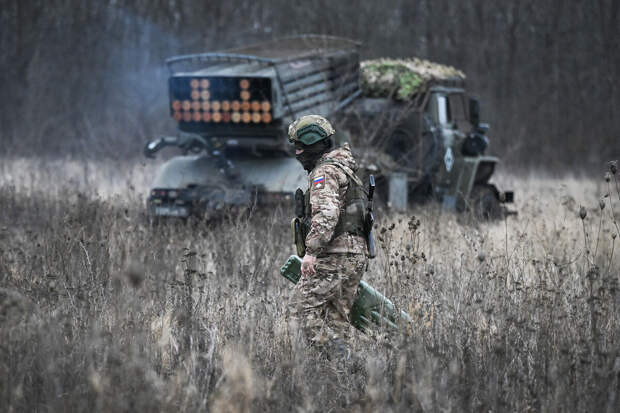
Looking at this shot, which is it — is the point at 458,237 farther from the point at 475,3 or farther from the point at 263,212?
the point at 475,3

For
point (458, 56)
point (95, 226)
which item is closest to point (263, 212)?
point (95, 226)

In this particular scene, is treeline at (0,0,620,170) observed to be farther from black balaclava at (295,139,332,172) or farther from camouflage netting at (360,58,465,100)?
black balaclava at (295,139,332,172)

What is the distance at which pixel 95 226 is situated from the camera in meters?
6.49

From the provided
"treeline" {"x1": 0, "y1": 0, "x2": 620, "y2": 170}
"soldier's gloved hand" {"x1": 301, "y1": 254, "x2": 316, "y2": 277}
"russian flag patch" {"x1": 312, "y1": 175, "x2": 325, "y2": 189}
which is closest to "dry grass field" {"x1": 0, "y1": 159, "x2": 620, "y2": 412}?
"soldier's gloved hand" {"x1": 301, "y1": 254, "x2": 316, "y2": 277}

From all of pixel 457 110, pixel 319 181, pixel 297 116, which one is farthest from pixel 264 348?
pixel 457 110

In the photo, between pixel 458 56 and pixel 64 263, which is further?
pixel 458 56

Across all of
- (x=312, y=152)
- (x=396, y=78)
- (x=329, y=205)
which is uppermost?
(x=312, y=152)

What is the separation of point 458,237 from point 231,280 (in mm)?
2431

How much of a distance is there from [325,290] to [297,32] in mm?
17886

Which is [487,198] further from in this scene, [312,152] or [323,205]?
[323,205]

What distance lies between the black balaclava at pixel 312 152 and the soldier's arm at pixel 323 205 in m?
0.13

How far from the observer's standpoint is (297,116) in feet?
28.9

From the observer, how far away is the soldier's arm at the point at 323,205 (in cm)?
405

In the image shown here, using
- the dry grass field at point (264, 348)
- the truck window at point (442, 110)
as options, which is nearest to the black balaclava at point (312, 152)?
the dry grass field at point (264, 348)
